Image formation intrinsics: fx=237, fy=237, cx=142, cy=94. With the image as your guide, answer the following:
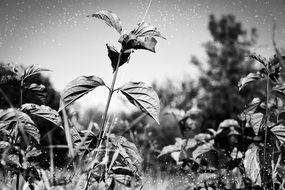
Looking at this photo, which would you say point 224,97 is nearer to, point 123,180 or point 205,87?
point 205,87

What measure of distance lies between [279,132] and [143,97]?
965 millimetres

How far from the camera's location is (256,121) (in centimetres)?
159

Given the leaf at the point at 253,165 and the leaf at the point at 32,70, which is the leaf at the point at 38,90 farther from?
the leaf at the point at 253,165

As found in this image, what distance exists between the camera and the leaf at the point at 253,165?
1.40m

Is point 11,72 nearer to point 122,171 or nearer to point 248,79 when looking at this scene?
point 122,171

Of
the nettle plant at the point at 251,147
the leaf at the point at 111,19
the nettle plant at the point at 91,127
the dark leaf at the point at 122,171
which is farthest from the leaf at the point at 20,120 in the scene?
the nettle plant at the point at 251,147

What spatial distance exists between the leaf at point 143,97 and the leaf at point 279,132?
869mm

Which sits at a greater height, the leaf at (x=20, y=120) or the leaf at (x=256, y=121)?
the leaf at (x=256, y=121)

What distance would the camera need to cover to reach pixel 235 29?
19.7 meters

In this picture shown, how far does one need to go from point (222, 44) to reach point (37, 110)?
20009 mm

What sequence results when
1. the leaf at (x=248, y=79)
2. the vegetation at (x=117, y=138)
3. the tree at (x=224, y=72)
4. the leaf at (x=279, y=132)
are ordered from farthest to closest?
1. the tree at (x=224, y=72)
2. the leaf at (x=248, y=79)
3. the leaf at (x=279, y=132)
4. the vegetation at (x=117, y=138)

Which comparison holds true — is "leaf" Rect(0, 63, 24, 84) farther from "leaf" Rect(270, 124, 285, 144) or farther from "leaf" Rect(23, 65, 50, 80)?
"leaf" Rect(270, 124, 285, 144)

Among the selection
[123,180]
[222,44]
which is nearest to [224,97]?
[222,44]

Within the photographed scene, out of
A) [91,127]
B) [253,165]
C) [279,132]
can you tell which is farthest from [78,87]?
[279,132]
